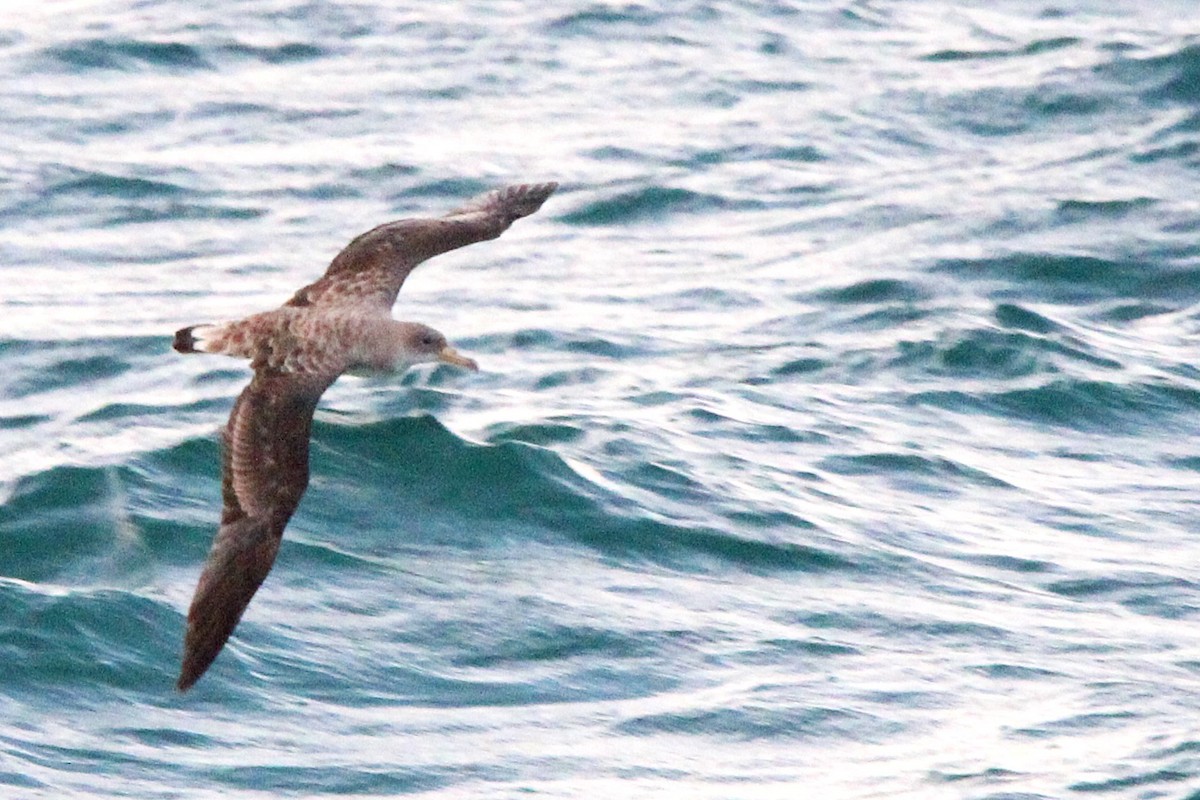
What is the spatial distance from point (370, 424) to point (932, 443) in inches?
121

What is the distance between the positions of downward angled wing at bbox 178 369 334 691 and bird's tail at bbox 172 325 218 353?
45cm

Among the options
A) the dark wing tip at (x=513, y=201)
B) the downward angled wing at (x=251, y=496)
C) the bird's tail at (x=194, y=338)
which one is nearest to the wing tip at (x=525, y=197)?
the dark wing tip at (x=513, y=201)

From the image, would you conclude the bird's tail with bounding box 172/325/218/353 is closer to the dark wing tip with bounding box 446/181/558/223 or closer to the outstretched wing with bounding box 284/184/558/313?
the outstretched wing with bounding box 284/184/558/313

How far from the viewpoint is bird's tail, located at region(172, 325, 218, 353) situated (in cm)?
920

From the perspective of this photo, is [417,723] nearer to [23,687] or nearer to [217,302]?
[23,687]

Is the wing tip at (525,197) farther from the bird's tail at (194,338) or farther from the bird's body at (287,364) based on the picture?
the bird's tail at (194,338)

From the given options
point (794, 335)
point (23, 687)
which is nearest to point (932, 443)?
point (794, 335)

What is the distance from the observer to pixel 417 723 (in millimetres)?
9172

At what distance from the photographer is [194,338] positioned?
9.23 meters

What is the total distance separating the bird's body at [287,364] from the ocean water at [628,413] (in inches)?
33.9

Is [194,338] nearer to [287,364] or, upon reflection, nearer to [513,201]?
[287,364]

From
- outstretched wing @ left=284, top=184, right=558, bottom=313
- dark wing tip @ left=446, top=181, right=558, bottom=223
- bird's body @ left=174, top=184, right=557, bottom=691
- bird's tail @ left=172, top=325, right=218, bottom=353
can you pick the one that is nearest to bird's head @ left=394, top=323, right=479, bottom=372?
bird's body @ left=174, top=184, right=557, bottom=691

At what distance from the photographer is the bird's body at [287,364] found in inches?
325

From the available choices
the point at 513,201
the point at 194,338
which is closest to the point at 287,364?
the point at 194,338
